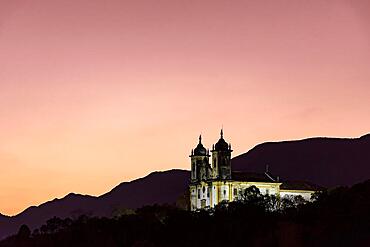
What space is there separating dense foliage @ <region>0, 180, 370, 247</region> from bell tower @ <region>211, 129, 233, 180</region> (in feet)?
34.5

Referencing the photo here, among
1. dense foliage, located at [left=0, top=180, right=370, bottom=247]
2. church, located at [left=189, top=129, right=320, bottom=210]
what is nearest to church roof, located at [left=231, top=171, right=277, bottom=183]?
church, located at [left=189, top=129, right=320, bottom=210]

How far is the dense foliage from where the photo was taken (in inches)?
→ 4242

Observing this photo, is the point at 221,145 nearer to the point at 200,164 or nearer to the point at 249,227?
the point at 200,164

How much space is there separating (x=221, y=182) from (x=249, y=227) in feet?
131

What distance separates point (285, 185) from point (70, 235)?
48351 millimetres

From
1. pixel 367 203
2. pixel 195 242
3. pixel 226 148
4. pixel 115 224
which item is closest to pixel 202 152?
pixel 226 148

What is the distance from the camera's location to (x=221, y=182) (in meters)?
158

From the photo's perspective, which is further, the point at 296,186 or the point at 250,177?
the point at 296,186

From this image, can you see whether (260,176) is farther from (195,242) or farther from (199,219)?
(195,242)

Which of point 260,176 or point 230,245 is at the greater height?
point 260,176

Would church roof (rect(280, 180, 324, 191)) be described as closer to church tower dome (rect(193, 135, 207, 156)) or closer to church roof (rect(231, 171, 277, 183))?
church roof (rect(231, 171, 277, 183))

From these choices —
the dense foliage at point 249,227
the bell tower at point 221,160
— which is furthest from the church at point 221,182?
the dense foliage at point 249,227

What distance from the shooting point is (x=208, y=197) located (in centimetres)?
15925

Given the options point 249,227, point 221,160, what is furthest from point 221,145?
point 249,227
